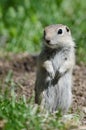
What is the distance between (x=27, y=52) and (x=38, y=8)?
Result: 2.61 meters

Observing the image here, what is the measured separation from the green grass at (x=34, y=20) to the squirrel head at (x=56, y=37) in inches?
135

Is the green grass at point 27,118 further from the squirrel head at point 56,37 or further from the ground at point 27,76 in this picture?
the squirrel head at point 56,37

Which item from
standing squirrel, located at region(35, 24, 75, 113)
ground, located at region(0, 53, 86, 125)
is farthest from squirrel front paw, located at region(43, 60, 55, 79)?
ground, located at region(0, 53, 86, 125)

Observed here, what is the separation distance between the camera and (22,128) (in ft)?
20.4

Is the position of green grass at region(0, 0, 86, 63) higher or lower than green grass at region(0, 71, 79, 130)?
higher

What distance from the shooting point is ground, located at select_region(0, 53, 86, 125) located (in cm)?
810

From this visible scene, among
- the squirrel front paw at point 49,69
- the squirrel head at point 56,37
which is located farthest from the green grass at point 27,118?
the squirrel head at point 56,37

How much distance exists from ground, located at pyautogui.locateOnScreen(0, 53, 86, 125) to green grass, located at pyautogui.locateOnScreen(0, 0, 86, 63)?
0.83 meters

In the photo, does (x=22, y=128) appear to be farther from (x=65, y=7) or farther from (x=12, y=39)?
(x=65, y=7)

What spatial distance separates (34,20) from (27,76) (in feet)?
13.4

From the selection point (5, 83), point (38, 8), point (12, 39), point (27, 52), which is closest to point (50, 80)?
point (5, 83)

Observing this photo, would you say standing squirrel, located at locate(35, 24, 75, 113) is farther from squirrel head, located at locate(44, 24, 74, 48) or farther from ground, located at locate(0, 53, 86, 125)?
ground, located at locate(0, 53, 86, 125)

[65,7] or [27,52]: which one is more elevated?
[65,7]

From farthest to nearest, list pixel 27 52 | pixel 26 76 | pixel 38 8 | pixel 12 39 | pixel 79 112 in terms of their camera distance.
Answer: pixel 38 8 < pixel 12 39 < pixel 27 52 < pixel 26 76 < pixel 79 112
